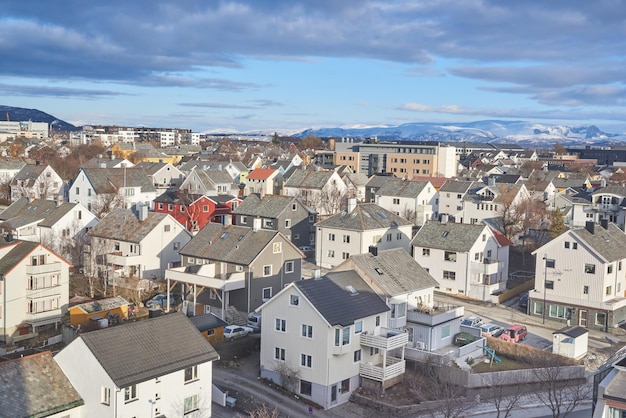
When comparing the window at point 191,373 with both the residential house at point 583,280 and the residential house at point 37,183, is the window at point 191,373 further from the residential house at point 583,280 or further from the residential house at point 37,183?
the residential house at point 37,183

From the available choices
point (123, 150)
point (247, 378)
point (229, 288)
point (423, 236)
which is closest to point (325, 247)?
point (423, 236)

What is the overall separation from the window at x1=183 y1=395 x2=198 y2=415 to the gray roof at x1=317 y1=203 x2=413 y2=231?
2777 cm

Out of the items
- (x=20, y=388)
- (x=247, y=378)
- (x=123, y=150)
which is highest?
(x=123, y=150)

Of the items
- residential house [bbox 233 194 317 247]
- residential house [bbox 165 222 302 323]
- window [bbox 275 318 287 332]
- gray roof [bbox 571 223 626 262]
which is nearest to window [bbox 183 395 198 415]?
window [bbox 275 318 287 332]

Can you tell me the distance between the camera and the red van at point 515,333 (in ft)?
125

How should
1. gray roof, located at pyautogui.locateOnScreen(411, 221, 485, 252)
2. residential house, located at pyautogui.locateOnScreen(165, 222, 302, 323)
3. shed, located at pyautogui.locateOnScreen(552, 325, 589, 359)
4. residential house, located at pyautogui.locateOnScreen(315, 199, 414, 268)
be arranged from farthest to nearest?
residential house, located at pyautogui.locateOnScreen(315, 199, 414, 268) → gray roof, located at pyautogui.locateOnScreen(411, 221, 485, 252) → residential house, located at pyautogui.locateOnScreen(165, 222, 302, 323) → shed, located at pyautogui.locateOnScreen(552, 325, 589, 359)

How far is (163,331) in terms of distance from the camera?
25703 mm

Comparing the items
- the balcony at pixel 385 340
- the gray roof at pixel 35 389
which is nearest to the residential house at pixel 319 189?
the balcony at pixel 385 340

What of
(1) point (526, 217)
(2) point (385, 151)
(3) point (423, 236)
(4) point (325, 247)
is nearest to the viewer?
(3) point (423, 236)

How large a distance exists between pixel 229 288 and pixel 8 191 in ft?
180

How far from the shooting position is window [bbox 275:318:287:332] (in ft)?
103

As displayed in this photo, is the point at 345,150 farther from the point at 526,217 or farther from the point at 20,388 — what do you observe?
the point at 20,388

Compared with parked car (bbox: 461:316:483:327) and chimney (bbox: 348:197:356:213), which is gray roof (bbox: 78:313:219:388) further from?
chimney (bbox: 348:197:356:213)

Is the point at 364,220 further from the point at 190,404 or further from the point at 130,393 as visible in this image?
the point at 130,393
